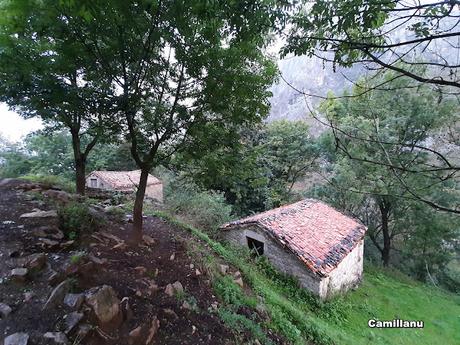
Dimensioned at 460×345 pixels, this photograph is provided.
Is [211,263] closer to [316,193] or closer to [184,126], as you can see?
[184,126]

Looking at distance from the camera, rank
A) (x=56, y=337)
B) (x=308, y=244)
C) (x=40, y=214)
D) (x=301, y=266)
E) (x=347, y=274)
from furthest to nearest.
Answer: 1. (x=347, y=274)
2. (x=308, y=244)
3. (x=301, y=266)
4. (x=40, y=214)
5. (x=56, y=337)

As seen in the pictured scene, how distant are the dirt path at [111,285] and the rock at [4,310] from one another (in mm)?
28

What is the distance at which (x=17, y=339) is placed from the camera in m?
2.34

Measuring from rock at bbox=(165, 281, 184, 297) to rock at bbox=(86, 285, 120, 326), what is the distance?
2.80 ft

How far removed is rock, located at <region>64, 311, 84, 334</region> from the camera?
2.55 metres

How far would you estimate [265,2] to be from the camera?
2.20m

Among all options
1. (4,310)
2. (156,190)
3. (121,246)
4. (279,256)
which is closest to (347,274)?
(279,256)

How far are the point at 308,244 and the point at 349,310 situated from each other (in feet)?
7.74

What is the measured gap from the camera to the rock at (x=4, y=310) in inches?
101

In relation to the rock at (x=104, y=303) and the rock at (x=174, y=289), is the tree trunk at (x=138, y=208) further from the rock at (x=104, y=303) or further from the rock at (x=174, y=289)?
the rock at (x=104, y=303)

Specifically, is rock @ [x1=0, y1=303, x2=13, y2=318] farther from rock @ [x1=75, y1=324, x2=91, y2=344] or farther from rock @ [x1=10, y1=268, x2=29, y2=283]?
rock @ [x1=75, y1=324, x2=91, y2=344]

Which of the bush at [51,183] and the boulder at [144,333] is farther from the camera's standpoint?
the bush at [51,183]

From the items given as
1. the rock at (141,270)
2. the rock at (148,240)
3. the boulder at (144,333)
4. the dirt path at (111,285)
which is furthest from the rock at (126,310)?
the rock at (148,240)

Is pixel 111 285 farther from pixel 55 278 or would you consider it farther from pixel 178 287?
pixel 178 287
